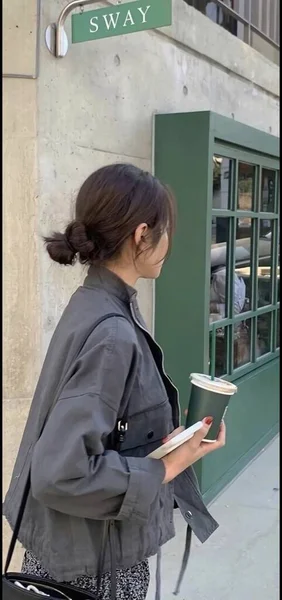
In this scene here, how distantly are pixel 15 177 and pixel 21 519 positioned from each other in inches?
68.6

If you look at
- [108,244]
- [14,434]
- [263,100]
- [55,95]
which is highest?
[263,100]

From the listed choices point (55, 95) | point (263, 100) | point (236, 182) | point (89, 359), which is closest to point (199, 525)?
point (89, 359)

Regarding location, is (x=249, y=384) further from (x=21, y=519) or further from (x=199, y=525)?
(x=21, y=519)

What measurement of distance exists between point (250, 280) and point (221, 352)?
31.5 inches

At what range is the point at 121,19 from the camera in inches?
106

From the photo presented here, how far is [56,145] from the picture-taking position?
2.98 meters

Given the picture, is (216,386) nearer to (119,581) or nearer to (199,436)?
(199,436)

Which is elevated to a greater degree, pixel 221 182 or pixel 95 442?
pixel 221 182

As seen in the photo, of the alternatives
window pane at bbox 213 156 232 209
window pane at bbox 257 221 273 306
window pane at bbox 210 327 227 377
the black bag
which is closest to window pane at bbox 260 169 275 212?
window pane at bbox 257 221 273 306

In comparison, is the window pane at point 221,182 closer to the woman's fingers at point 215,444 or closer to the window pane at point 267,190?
the window pane at point 267,190

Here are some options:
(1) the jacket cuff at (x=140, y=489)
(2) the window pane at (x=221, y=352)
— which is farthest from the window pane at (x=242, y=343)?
(1) the jacket cuff at (x=140, y=489)

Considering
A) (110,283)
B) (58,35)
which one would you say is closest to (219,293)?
(58,35)

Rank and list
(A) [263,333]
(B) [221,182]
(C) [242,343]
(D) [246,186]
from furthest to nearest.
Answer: (A) [263,333]
(C) [242,343]
(D) [246,186]
(B) [221,182]

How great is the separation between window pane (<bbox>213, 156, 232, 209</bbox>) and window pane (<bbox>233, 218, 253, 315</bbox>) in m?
0.32
